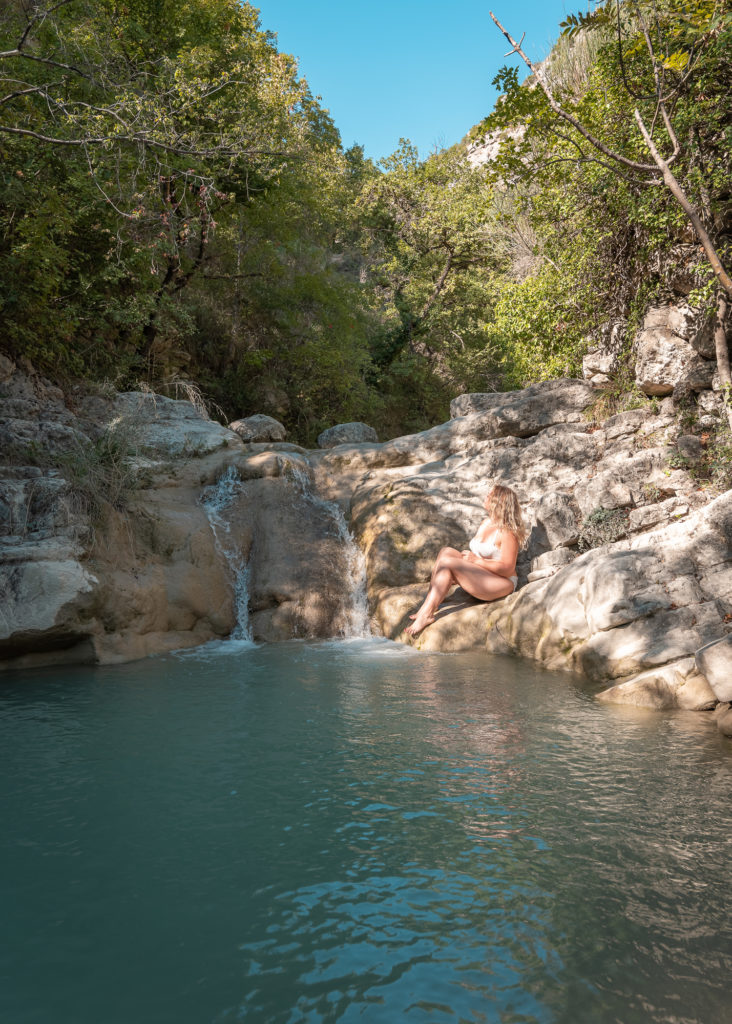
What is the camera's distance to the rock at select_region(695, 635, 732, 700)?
15.1 ft

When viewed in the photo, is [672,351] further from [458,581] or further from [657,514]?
[458,581]

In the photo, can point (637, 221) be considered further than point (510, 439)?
No

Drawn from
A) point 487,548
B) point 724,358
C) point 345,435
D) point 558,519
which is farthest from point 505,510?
point 345,435

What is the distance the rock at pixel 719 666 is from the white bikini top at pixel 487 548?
3.34 metres

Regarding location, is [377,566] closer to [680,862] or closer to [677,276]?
[677,276]

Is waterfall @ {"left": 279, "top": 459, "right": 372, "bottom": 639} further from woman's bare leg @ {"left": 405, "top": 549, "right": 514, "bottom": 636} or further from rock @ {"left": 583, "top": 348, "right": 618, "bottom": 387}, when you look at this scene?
rock @ {"left": 583, "top": 348, "right": 618, "bottom": 387}

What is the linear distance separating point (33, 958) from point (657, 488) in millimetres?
8025

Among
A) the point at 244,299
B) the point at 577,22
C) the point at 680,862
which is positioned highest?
the point at 244,299

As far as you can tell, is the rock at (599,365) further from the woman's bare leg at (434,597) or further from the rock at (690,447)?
the woman's bare leg at (434,597)

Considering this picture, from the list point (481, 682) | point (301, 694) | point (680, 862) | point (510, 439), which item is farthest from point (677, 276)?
point (680, 862)

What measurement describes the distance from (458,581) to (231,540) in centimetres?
331

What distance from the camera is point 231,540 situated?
9430 millimetres

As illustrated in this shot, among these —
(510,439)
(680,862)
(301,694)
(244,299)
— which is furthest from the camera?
(244,299)

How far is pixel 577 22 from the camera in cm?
731
